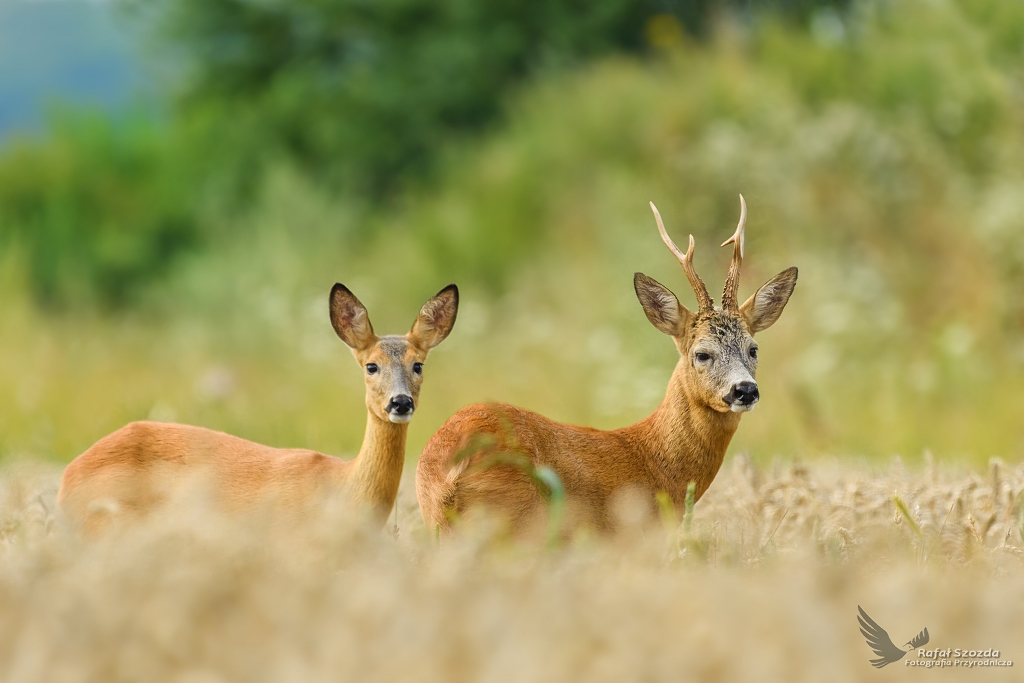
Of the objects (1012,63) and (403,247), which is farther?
(403,247)

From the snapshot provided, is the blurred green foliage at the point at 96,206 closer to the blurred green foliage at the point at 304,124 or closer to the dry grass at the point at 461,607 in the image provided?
the blurred green foliage at the point at 304,124

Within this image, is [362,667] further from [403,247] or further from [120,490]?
[403,247]

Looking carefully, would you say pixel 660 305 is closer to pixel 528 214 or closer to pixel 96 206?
pixel 528 214

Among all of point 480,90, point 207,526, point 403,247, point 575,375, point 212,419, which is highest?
point 480,90

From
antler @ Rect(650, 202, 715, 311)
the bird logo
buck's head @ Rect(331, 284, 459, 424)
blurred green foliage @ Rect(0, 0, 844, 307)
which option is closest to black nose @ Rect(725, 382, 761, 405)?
antler @ Rect(650, 202, 715, 311)

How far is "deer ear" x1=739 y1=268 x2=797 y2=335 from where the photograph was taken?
3.65 m

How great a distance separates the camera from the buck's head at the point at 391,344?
3.43 m

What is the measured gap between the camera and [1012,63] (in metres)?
8.78

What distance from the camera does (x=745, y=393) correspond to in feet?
11.0

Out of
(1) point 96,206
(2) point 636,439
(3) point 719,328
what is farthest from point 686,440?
(1) point 96,206

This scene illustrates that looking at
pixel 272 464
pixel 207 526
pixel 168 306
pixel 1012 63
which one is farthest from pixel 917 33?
pixel 207 526

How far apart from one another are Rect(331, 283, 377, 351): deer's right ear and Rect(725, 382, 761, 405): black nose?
0.98 m

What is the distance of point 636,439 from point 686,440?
0.43 feet

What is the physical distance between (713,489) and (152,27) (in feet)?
52.8
